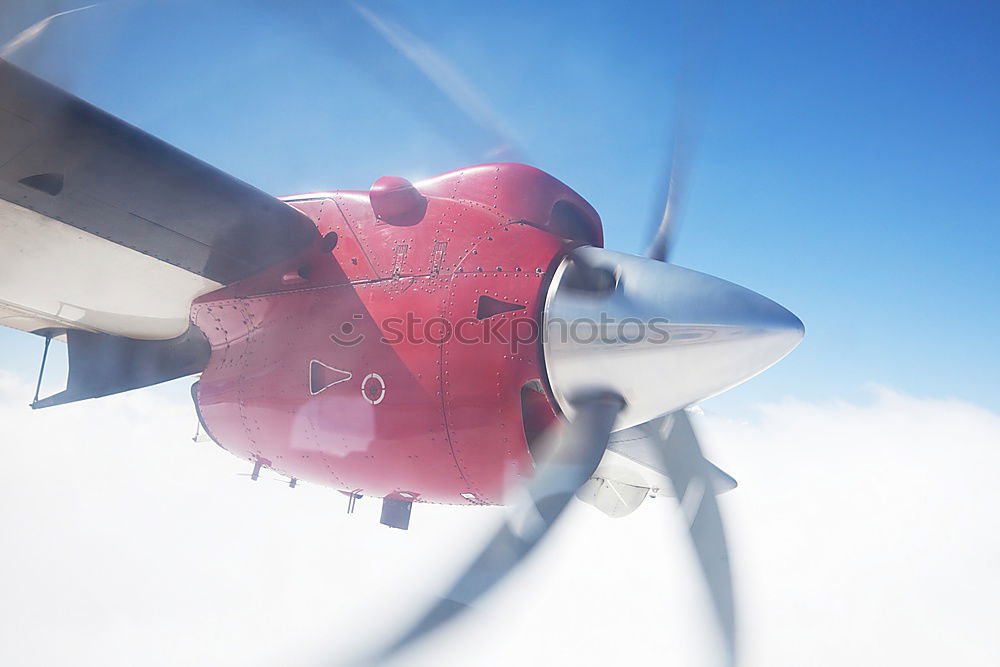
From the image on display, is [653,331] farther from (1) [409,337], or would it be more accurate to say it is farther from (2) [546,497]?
(1) [409,337]

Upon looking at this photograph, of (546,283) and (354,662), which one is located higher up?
(546,283)

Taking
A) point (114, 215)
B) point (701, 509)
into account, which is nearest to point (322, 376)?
point (114, 215)

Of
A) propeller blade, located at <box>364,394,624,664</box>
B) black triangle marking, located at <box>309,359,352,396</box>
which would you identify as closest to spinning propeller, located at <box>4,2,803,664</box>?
propeller blade, located at <box>364,394,624,664</box>

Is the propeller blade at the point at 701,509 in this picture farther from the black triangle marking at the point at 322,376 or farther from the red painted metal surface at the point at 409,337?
the black triangle marking at the point at 322,376

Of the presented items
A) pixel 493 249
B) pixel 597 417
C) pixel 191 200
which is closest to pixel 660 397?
pixel 597 417

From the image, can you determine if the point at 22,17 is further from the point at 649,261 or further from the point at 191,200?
the point at 649,261

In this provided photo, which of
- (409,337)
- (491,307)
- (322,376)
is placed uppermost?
(491,307)

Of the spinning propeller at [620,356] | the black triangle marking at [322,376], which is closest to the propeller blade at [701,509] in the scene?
the spinning propeller at [620,356]
